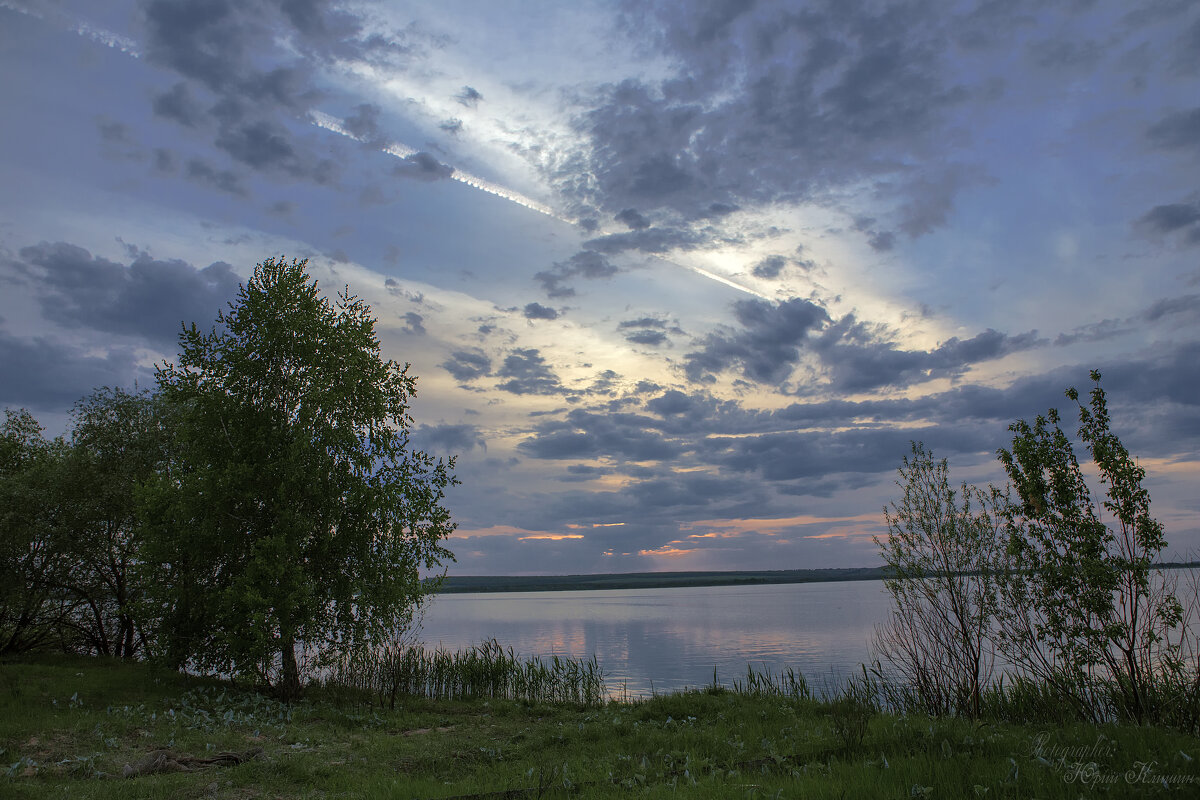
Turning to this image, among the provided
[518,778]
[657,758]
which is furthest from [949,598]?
[518,778]

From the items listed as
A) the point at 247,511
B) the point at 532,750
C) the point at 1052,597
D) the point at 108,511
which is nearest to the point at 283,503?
the point at 247,511

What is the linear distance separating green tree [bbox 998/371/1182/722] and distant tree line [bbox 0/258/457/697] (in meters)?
19.2

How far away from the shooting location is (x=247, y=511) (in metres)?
23.7

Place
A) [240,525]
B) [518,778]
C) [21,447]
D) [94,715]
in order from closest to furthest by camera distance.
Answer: [518,778]
[94,715]
[240,525]
[21,447]

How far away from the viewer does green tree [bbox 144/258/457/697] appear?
22281 millimetres

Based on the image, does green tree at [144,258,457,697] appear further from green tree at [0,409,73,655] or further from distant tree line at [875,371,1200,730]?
distant tree line at [875,371,1200,730]

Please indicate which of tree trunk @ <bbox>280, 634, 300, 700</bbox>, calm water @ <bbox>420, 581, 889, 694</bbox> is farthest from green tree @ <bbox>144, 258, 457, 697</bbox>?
calm water @ <bbox>420, 581, 889, 694</bbox>

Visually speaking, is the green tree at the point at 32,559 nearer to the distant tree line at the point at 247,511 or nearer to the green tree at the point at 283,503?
the distant tree line at the point at 247,511

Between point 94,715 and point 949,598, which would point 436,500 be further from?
point 949,598

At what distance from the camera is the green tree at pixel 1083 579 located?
14039 mm

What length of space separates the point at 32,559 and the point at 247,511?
9786mm

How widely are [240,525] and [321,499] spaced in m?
2.89

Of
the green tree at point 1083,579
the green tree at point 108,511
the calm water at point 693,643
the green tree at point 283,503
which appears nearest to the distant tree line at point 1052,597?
the green tree at point 1083,579

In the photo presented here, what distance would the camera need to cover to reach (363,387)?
2588 centimetres
